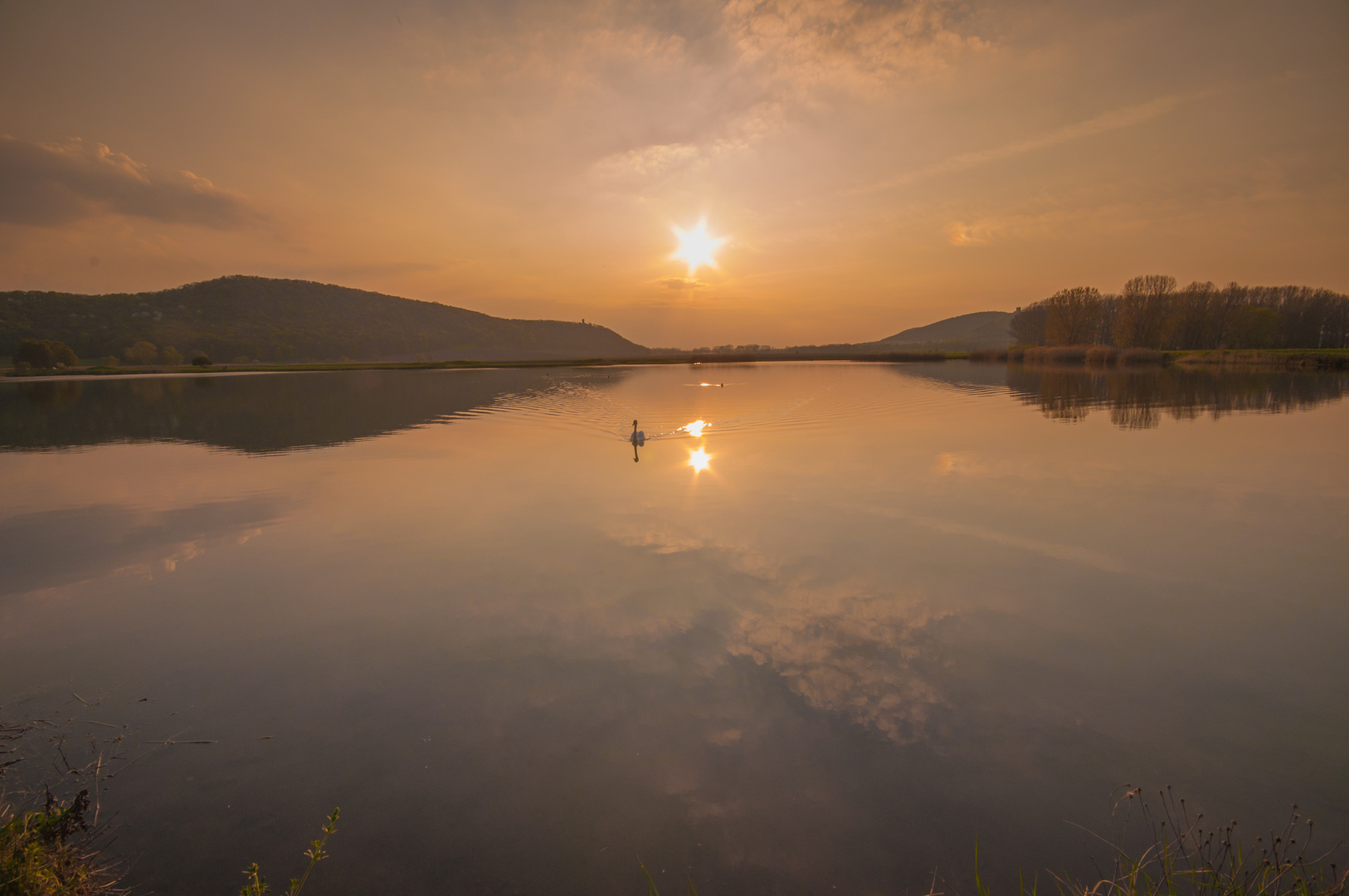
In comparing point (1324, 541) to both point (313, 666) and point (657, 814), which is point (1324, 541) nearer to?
point (657, 814)

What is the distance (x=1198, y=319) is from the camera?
305 feet

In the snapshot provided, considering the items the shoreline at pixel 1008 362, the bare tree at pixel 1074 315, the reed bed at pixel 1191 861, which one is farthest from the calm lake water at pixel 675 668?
the bare tree at pixel 1074 315

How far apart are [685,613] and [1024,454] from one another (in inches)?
609

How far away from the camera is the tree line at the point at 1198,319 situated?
9262 centimetres

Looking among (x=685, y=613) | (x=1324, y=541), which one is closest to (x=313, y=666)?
(x=685, y=613)

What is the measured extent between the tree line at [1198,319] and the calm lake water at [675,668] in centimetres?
10308

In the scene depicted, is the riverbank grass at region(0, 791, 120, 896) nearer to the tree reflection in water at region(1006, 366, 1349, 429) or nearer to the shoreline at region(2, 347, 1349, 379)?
the tree reflection in water at region(1006, 366, 1349, 429)

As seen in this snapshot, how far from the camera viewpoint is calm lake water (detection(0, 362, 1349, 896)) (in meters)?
4.04

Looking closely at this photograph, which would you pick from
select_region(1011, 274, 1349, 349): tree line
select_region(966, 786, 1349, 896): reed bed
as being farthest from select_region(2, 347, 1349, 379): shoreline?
select_region(966, 786, 1349, 896): reed bed

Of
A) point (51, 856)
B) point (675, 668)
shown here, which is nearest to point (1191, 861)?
point (675, 668)

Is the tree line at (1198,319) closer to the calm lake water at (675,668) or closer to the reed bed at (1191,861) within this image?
the calm lake water at (675,668)

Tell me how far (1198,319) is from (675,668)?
127 meters

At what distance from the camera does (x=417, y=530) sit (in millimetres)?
11203

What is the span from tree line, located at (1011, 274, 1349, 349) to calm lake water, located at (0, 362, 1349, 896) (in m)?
103
